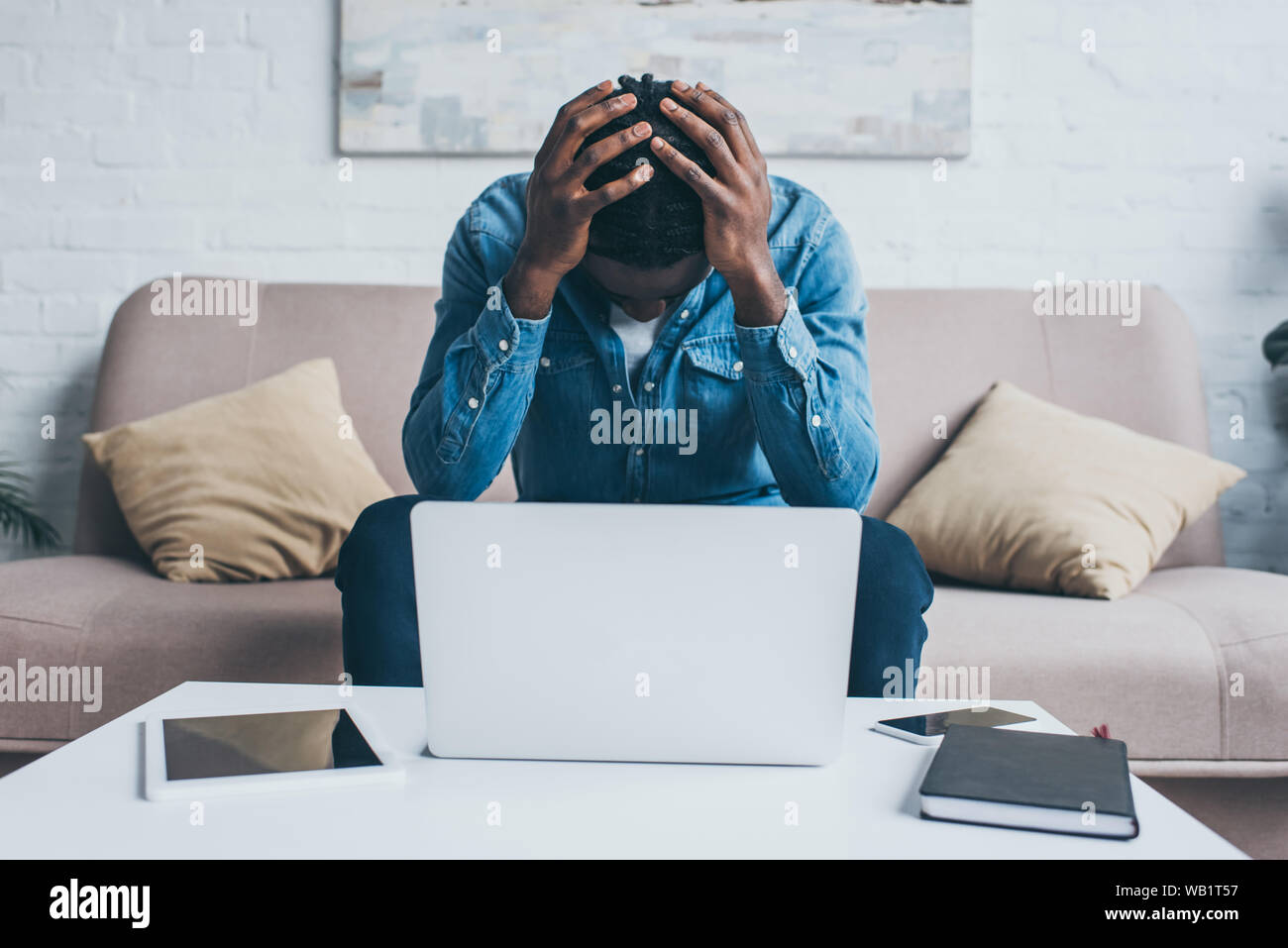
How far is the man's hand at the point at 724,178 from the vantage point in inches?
36.6

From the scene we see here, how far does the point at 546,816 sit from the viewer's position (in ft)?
1.95

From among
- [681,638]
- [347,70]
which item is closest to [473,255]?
[681,638]

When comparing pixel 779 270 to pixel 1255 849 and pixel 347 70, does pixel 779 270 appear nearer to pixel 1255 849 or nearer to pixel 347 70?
pixel 1255 849

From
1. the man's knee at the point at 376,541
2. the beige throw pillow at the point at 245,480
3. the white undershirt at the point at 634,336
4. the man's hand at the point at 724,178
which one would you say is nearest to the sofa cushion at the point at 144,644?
the beige throw pillow at the point at 245,480

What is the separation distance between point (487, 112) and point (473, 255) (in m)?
1.01

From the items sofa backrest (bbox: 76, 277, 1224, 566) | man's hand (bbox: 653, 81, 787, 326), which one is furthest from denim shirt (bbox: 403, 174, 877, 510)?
sofa backrest (bbox: 76, 277, 1224, 566)

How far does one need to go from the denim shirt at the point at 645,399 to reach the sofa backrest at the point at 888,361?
2.09 feet

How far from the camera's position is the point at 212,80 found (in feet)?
7.24

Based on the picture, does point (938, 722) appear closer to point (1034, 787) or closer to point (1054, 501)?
point (1034, 787)

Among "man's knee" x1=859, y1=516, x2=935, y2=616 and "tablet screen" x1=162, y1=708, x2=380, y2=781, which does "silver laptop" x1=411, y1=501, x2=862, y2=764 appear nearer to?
"tablet screen" x1=162, y1=708, x2=380, y2=781

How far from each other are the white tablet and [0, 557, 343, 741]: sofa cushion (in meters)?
0.62

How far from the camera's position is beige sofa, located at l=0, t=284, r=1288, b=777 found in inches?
52.8

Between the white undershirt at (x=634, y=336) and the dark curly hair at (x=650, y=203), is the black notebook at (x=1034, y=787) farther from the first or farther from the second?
the white undershirt at (x=634, y=336)
